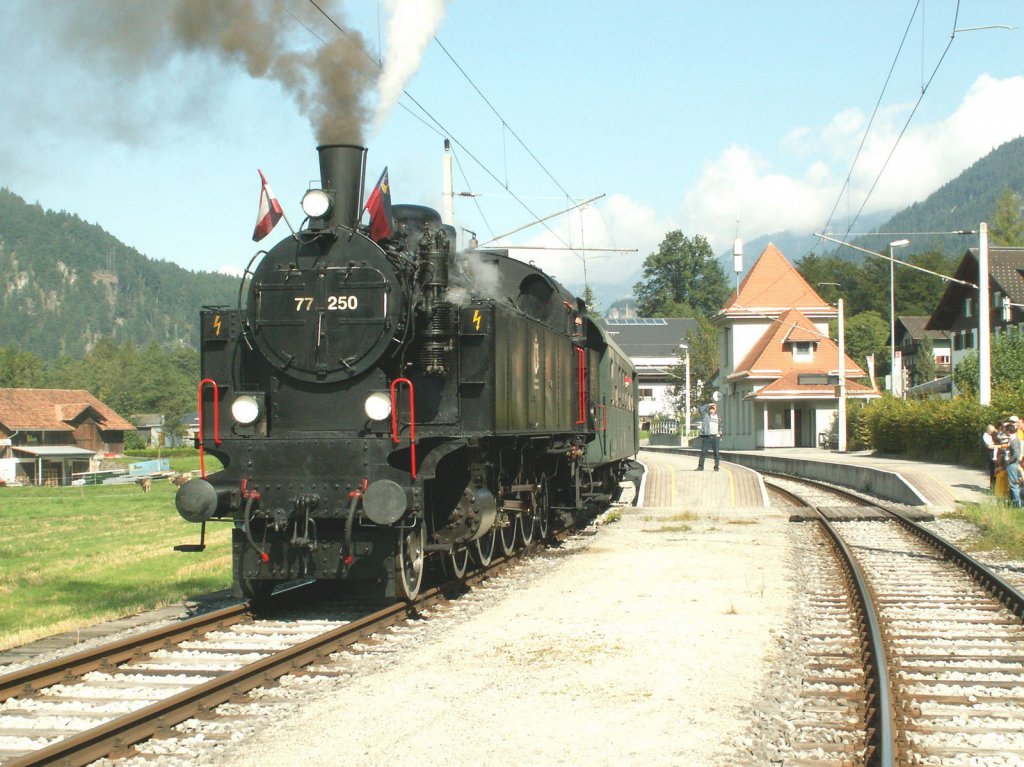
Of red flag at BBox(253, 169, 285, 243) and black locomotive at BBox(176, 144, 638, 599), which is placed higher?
red flag at BBox(253, 169, 285, 243)

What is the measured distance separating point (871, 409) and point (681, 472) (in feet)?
65.9

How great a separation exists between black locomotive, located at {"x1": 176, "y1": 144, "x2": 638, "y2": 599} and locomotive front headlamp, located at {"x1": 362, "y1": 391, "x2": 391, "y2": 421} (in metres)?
0.01

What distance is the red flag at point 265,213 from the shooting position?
10.1m

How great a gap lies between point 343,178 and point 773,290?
176ft

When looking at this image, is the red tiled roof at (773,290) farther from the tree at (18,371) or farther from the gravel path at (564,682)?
the tree at (18,371)

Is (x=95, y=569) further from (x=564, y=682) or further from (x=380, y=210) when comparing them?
(x=564, y=682)

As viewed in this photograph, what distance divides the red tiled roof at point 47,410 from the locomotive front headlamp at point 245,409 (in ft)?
264

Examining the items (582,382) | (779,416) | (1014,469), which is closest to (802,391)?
(779,416)

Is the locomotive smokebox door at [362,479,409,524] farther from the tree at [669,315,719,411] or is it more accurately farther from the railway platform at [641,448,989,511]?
the tree at [669,315,719,411]

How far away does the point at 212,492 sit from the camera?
9.17 metres

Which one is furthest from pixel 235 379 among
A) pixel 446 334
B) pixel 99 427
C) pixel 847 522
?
pixel 99 427

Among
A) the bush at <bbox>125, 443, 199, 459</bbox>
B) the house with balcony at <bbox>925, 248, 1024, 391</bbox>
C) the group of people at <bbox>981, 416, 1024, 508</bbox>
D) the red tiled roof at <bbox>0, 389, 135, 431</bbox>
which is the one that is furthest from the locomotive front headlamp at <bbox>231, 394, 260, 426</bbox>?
the bush at <bbox>125, 443, 199, 459</bbox>

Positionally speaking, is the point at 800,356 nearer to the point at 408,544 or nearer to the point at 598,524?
the point at 598,524

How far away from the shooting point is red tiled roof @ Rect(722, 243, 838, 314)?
197ft
